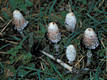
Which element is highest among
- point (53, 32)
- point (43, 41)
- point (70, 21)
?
point (70, 21)

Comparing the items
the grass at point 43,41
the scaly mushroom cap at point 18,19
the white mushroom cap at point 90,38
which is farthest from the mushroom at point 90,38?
the scaly mushroom cap at point 18,19

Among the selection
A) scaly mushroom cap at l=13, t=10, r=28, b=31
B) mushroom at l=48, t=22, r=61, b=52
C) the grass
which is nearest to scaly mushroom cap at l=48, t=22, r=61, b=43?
mushroom at l=48, t=22, r=61, b=52

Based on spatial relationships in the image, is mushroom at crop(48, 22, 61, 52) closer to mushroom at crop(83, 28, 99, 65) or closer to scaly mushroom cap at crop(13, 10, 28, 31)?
mushroom at crop(83, 28, 99, 65)

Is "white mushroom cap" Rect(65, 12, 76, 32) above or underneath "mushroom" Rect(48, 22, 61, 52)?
above

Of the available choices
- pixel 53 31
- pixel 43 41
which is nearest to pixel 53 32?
pixel 53 31

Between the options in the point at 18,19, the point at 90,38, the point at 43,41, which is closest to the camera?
the point at 90,38

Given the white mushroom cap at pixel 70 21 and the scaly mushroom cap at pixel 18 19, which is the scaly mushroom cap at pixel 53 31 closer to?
the white mushroom cap at pixel 70 21

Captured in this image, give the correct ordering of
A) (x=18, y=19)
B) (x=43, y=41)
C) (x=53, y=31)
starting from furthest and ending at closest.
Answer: (x=43, y=41) < (x=18, y=19) < (x=53, y=31)

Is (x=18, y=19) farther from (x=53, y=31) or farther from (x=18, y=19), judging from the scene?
(x=53, y=31)
